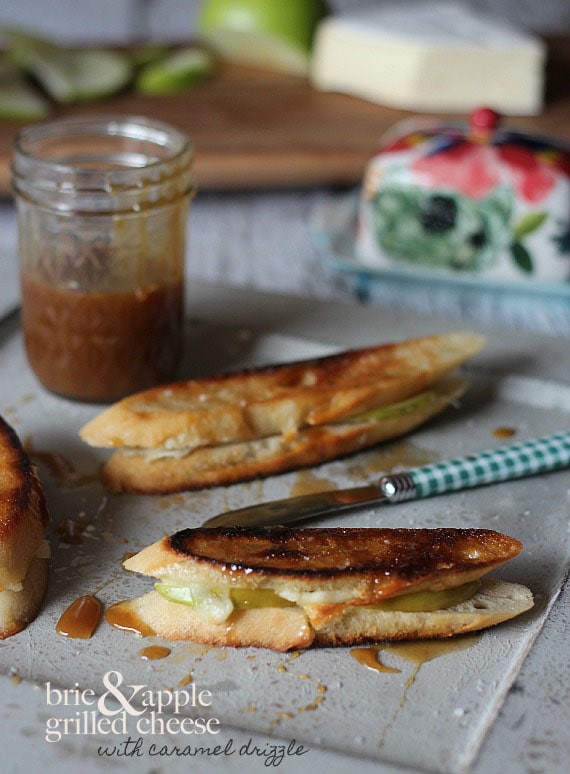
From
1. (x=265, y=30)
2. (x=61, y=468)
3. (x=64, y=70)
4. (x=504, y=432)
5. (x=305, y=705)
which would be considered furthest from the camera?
(x=265, y=30)

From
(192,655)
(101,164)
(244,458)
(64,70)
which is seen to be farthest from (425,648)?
(64,70)

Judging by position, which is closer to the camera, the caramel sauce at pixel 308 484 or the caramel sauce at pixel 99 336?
the caramel sauce at pixel 308 484

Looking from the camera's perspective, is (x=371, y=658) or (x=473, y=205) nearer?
(x=371, y=658)

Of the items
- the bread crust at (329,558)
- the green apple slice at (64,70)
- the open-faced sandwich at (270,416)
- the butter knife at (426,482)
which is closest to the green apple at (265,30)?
the green apple slice at (64,70)

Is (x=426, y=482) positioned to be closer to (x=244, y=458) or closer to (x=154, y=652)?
(x=244, y=458)

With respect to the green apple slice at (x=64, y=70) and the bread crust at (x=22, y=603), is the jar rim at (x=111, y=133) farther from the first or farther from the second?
the green apple slice at (x=64, y=70)

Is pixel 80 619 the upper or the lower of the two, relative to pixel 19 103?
lower

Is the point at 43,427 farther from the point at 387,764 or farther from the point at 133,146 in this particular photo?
the point at 387,764
